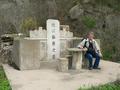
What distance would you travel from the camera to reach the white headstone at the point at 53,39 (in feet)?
36.4

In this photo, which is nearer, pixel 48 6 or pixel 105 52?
pixel 105 52

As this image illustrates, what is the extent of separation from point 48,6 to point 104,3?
3675mm

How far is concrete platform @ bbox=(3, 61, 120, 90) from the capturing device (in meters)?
7.18

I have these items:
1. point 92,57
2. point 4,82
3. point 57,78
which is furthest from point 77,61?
point 4,82

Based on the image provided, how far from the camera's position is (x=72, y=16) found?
17.5 metres

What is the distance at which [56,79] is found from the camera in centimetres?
795

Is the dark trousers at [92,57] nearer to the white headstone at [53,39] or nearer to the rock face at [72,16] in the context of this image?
the white headstone at [53,39]

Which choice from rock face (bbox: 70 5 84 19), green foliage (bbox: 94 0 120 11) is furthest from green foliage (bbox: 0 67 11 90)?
green foliage (bbox: 94 0 120 11)

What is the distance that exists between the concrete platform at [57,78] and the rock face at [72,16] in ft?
18.9

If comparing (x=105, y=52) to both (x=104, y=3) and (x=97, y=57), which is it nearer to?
(x=104, y=3)

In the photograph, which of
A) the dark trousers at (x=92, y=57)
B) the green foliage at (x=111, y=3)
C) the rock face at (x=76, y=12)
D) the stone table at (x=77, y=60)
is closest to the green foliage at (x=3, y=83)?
the stone table at (x=77, y=60)

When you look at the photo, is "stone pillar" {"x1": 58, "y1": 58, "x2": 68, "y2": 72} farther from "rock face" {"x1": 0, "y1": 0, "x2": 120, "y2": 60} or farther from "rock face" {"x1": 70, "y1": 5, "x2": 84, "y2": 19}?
"rock face" {"x1": 70, "y1": 5, "x2": 84, "y2": 19}

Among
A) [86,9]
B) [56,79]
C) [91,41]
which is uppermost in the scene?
[86,9]

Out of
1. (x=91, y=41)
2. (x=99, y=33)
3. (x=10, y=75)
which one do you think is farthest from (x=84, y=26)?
(x=10, y=75)
